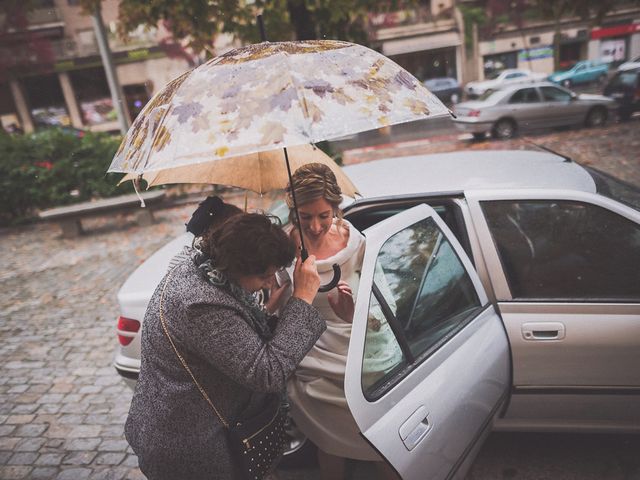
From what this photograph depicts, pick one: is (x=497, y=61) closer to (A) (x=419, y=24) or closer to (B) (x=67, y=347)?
(A) (x=419, y=24)

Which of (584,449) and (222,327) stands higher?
(222,327)

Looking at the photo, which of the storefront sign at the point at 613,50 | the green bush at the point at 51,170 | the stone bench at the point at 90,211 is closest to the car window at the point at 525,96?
the stone bench at the point at 90,211

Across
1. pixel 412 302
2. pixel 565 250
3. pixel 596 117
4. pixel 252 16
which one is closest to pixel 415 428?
pixel 412 302

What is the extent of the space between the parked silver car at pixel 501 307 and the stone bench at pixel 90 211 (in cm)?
653

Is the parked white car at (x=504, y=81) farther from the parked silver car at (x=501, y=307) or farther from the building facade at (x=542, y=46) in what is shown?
the parked silver car at (x=501, y=307)

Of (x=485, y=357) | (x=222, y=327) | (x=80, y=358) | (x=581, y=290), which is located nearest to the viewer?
(x=222, y=327)

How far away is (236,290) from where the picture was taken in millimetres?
1415

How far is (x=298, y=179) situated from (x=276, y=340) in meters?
0.86

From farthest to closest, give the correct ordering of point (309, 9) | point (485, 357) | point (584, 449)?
point (309, 9) → point (584, 449) → point (485, 357)

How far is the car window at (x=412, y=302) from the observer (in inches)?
65.4

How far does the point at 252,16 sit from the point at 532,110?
962 centimetres

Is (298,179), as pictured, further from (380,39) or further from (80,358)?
(380,39)

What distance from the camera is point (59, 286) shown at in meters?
6.07

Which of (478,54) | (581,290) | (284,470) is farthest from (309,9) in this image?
(478,54)
